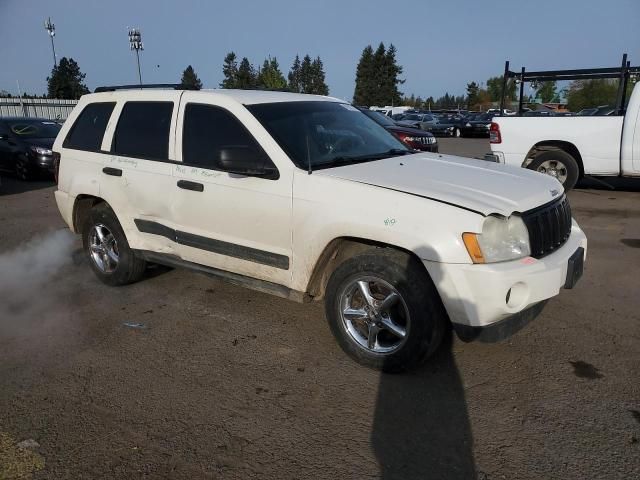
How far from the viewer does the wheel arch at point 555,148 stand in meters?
9.38

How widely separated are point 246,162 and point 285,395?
5.15ft

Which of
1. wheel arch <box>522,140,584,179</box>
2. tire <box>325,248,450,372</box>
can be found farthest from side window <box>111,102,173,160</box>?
wheel arch <box>522,140,584,179</box>

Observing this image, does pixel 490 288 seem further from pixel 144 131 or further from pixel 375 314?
pixel 144 131

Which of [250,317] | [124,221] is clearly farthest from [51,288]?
[250,317]

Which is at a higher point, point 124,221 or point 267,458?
point 124,221

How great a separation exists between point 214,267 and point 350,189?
149 cm

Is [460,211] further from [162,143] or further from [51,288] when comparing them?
[51,288]

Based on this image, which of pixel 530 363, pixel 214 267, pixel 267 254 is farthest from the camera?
pixel 214 267

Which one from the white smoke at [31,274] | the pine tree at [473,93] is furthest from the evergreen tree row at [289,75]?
the white smoke at [31,274]

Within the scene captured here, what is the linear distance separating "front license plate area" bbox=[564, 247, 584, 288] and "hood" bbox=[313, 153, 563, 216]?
411 millimetres

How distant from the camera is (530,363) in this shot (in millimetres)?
3588

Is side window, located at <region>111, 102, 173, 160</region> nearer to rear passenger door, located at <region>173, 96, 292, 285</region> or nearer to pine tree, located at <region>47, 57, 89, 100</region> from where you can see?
rear passenger door, located at <region>173, 96, 292, 285</region>

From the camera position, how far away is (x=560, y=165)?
370 inches

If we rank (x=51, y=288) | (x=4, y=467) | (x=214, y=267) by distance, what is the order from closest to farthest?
(x=4, y=467) < (x=214, y=267) < (x=51, y=288)
